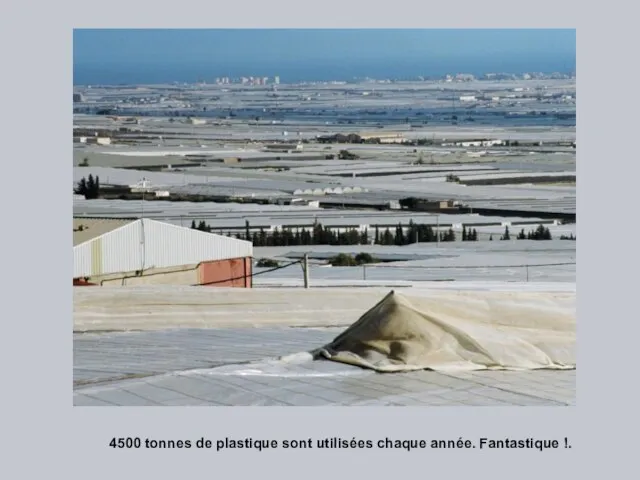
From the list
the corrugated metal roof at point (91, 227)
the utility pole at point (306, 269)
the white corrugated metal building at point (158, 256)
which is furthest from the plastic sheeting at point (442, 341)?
the corrugated metal roof at point (91, 227)

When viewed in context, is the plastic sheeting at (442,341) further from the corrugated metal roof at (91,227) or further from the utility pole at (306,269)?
the corrugated metal roof at (91,227)

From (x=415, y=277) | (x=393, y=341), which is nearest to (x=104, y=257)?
(x=415, y=277)

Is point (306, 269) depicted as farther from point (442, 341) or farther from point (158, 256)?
point (442, 341)

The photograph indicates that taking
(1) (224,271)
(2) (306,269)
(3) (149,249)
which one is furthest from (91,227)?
(2) (306,269)

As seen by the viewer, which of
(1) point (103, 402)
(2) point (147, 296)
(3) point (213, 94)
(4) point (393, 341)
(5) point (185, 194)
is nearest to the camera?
(1) point (103, 402)

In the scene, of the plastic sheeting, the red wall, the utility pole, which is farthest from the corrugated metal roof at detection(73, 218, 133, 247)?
the plastic sheeting

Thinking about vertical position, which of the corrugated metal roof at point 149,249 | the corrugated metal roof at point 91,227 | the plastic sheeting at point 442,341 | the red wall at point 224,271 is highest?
the corrugated metal roof at point 91,227

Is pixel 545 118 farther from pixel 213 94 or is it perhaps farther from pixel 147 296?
pixel 147 296
